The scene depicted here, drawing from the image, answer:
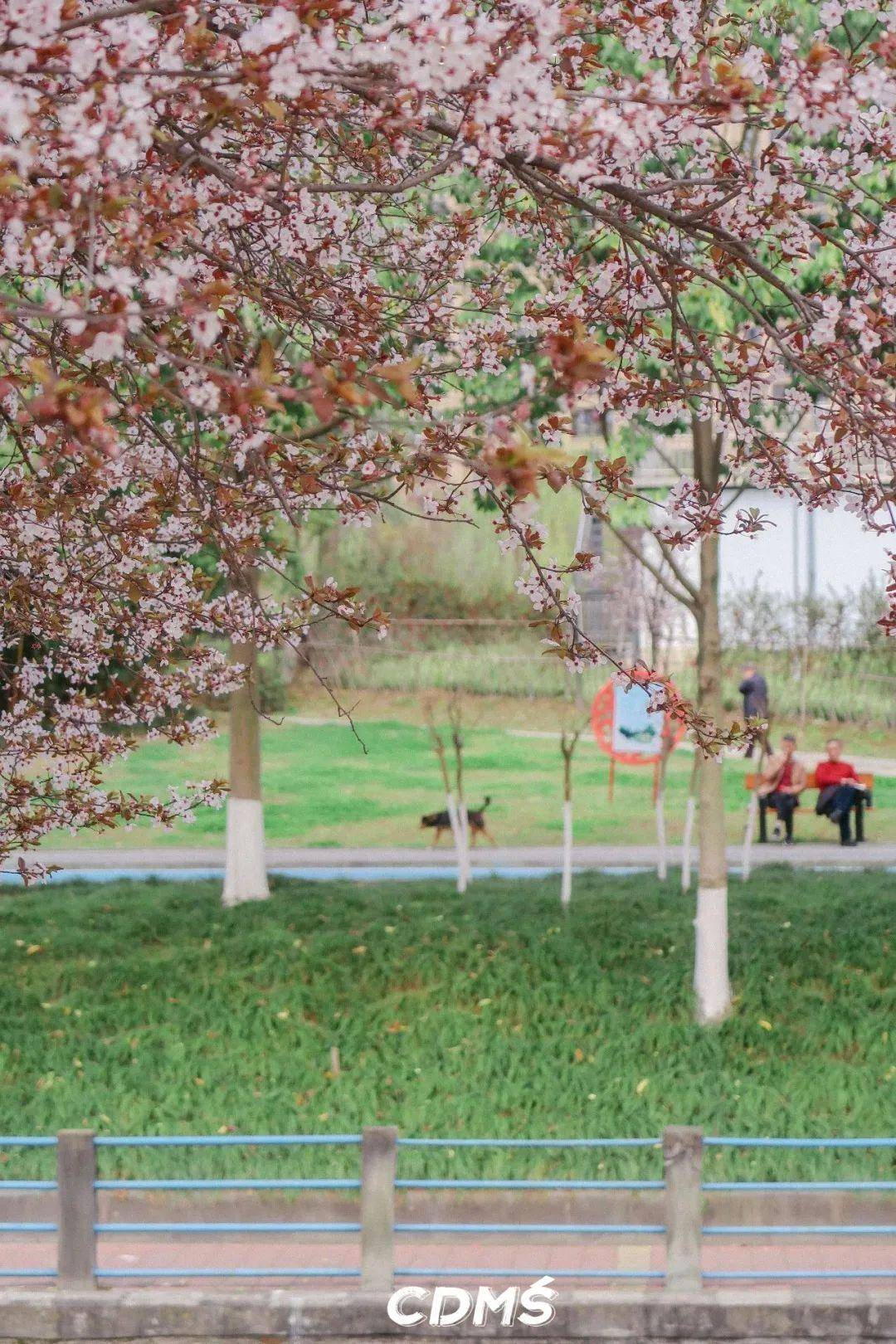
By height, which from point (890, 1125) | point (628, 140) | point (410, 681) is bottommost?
point (890, 1125)

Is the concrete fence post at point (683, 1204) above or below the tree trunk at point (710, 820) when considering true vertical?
below

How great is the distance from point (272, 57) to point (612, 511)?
387 inches

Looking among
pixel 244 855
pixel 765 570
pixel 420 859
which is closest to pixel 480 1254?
pixel 244 855

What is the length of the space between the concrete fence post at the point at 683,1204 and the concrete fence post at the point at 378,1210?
1.21 m

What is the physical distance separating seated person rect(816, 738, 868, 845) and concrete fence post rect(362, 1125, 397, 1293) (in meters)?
11.2

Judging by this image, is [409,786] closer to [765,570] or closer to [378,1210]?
[765,570]

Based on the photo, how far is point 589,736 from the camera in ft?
86.5

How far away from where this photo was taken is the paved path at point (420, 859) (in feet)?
55.0

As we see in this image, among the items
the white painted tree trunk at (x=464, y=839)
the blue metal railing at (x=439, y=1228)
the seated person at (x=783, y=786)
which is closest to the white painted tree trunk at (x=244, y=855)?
the white painted tree trunk at (x=464, y=839)

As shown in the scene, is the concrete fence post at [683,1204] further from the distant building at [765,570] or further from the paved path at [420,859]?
the distant building at [765,570]

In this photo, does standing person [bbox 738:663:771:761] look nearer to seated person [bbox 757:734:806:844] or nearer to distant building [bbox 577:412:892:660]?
seated person [bbox 757:734:806:844]

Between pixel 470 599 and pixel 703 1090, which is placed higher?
pixel 470 599

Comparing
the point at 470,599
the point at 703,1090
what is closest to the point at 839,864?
the point at 703,1090

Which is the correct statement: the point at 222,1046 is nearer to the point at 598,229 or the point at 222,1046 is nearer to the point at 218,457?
the point at 218,457
